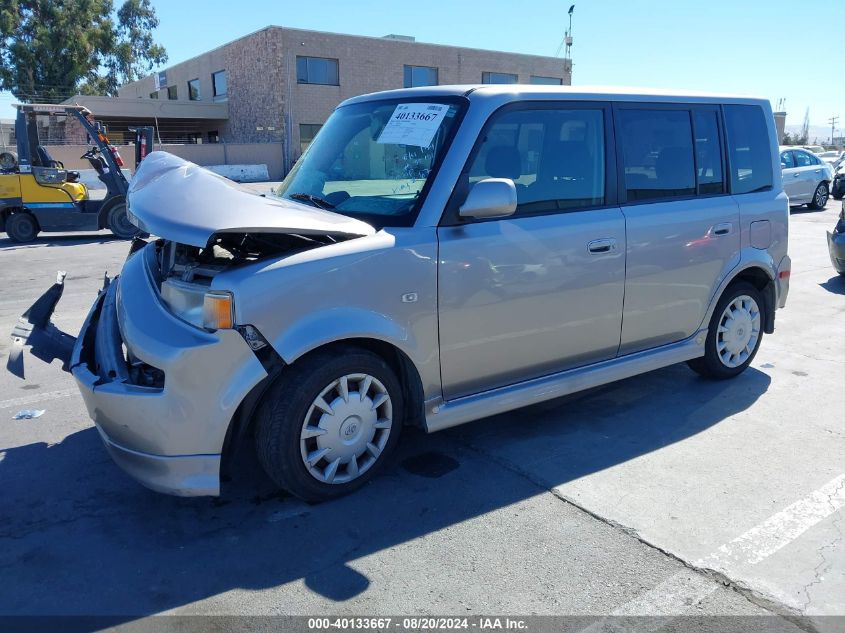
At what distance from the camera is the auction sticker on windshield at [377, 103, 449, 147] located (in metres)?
3.76

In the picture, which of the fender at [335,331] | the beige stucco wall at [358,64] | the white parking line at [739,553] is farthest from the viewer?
the beige stucco wall at [358,64]

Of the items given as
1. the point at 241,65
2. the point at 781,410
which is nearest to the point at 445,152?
the point at 781,410

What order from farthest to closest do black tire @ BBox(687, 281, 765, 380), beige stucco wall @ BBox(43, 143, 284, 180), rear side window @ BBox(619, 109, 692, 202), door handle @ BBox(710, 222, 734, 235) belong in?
beige stucco wall @ BBox(43, 143, 284, 180) < black tire @ BBox(687, 281, 765, 380) < door handle @ BBox(710, 222, 734, 235) < rear side window @ BBox(619, 109, 692, 202)

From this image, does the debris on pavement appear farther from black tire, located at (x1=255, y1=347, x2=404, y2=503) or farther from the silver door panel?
the silver door panel

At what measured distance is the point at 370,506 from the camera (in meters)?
3.44

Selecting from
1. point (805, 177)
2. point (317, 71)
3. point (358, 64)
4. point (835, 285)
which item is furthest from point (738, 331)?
point (358, 64)

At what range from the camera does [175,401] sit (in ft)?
9.82

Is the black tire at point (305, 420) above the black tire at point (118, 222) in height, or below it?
below

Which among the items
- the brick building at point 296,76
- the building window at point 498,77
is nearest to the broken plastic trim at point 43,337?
the brick building at point 296,76

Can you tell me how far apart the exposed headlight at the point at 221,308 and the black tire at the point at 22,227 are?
12.5 metres

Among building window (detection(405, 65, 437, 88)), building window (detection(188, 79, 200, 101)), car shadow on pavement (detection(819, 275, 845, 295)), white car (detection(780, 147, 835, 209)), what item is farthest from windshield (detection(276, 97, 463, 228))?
building window (detection(188, 79, 200, 101))

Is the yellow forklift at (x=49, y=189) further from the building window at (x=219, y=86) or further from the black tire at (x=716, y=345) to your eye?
the building window at (x=219, y=86)

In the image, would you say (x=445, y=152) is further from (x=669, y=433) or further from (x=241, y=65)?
(x=241, y=65)

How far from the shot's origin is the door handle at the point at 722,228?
15.6 feet
